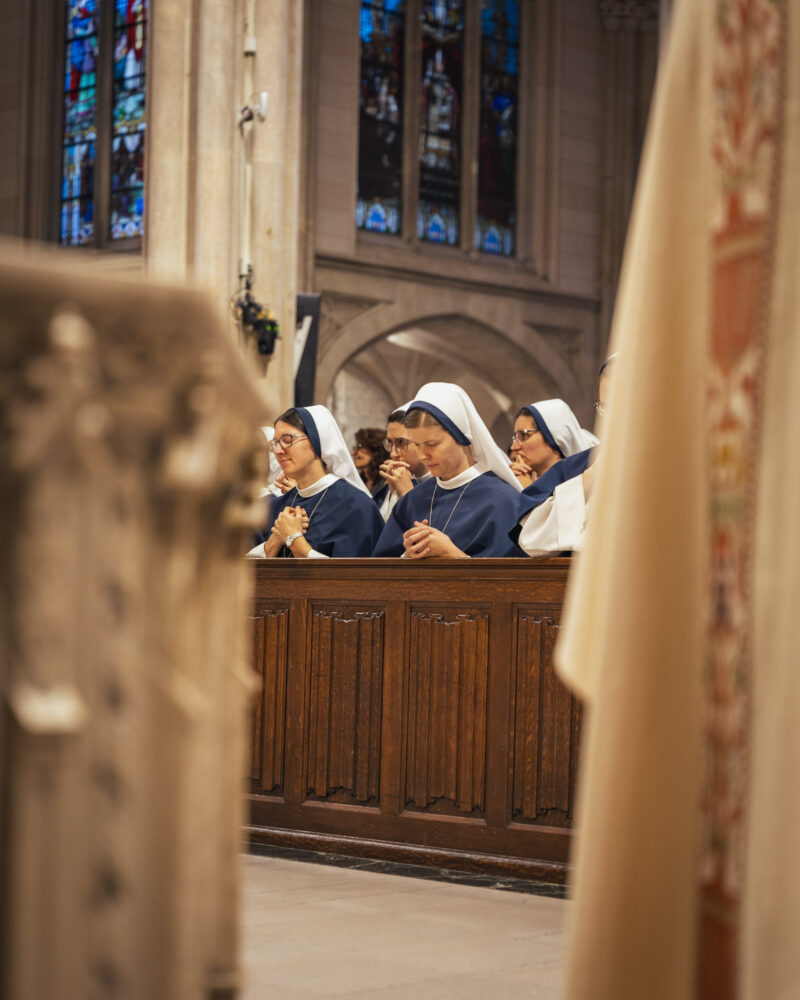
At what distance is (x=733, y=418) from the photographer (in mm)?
2213

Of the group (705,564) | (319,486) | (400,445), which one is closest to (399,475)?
(400,445)

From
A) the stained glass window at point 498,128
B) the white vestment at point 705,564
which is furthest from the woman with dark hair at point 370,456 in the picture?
the stained glass window at point 498,128

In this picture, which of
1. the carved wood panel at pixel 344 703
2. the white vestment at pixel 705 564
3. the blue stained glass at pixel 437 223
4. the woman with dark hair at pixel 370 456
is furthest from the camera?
the blue stained glass at pixel 437 223

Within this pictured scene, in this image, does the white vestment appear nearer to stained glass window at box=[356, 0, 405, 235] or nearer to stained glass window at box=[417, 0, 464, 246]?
stained glass window at box=[356, 0, 405, 235]

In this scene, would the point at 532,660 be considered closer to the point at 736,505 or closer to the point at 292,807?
the point at 292,807

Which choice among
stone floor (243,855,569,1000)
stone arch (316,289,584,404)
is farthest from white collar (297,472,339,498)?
stone arch (316,289,584,404)

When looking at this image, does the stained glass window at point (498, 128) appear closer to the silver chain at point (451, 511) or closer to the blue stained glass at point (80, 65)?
the blue stained glass at point (80, 65)

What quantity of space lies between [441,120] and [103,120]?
4.85 metres

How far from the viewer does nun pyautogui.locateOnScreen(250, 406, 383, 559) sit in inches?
273

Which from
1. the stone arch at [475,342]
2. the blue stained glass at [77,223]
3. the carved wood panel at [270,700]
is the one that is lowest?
the carved wood panel at [270,700]

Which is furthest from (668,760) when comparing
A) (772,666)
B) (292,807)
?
(292,807)

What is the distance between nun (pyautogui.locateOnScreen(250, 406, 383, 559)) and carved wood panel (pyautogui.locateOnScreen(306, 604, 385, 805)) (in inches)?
36.9

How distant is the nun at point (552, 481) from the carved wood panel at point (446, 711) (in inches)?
15.7

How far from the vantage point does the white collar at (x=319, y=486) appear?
7379 mm
